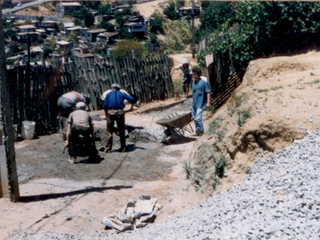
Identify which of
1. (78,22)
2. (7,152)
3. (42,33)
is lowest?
(7,152)

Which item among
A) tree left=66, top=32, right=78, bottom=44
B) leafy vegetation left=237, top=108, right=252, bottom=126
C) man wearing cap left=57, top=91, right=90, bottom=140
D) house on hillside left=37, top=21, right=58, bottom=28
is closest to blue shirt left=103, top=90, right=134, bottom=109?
man wearing cap left=57, top=91, right=90, bottom=140

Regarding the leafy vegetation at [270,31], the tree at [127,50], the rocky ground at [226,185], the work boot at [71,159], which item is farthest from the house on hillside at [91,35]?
the work boot at [71,159]

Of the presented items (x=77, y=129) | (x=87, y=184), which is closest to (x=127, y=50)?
(x=77, y=129)

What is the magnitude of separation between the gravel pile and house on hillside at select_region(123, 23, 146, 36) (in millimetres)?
50050

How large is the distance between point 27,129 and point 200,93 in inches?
179

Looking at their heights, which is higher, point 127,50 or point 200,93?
point 200,93

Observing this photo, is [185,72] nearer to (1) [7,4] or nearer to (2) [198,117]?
(2) [198,117]

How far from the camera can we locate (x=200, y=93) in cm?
784

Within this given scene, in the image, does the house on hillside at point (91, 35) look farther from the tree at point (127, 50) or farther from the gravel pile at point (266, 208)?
the gravel pile at point (266, 208)

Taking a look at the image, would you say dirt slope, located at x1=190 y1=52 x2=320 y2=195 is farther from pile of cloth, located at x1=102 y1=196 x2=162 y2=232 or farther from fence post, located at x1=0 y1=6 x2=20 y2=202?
fence post, located at x1=0 y1=6 x2=20 y2=202

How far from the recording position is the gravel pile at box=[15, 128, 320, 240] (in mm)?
3346

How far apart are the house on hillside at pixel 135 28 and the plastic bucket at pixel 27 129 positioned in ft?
149

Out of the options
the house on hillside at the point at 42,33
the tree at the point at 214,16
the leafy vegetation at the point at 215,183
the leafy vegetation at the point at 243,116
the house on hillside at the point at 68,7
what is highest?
the house on hillside at the point at 68,7

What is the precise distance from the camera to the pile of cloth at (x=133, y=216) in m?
5.09
